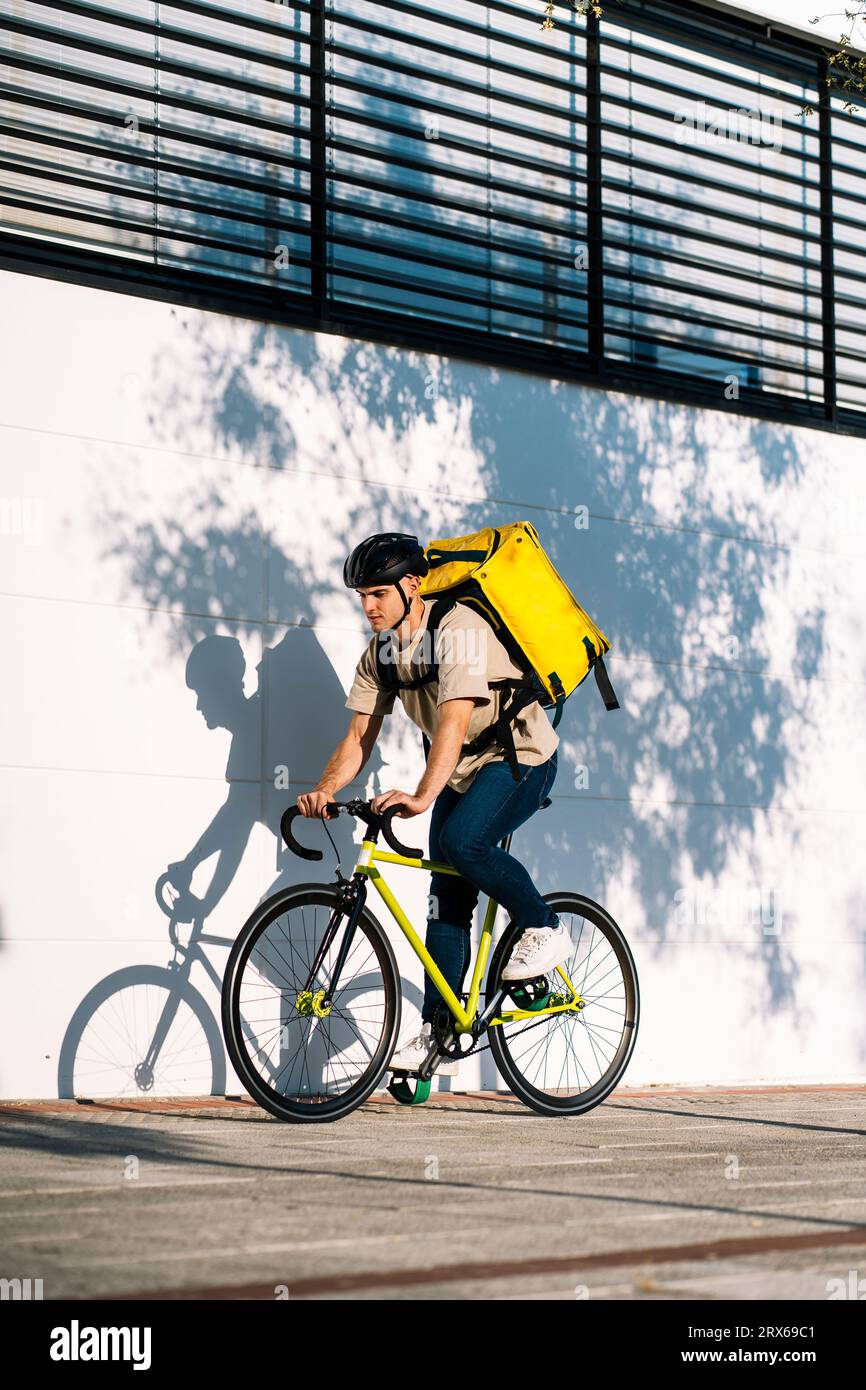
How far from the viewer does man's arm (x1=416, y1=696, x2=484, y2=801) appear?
609cm

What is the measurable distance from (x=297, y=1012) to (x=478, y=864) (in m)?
1.01

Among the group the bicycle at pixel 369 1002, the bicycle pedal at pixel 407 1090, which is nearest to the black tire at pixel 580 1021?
the bicycle at pixel 369 1002

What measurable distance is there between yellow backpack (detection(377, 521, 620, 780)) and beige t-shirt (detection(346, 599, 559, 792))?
1.5 inches

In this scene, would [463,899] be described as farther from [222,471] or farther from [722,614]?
[722,614]

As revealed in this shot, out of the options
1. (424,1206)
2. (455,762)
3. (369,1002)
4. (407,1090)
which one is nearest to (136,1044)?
(369,1002)

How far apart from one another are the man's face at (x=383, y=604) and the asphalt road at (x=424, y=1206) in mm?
1835

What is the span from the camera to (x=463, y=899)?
22.0ft

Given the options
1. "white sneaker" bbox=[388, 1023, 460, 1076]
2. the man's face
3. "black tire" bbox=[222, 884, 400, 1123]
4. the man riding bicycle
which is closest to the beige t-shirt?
the man riding bicycle

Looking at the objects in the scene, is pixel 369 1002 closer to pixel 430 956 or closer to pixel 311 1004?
pixel 430 956

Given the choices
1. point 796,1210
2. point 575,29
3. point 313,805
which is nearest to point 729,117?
point 575,29

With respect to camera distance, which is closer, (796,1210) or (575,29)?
(796,1210)

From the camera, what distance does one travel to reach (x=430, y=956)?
6508 millimetres

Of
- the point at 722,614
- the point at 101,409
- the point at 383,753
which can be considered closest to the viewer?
the point at 101,409
